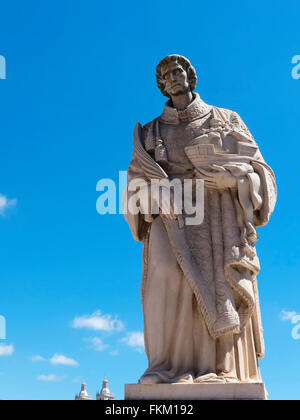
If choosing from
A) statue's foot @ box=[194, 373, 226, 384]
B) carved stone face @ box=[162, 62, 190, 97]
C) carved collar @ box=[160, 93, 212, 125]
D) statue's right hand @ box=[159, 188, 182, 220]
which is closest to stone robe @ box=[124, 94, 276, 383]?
statue's foot @ box=[194, 373, 226, 384]

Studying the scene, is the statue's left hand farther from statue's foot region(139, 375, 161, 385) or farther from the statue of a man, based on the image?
statue's foot region(139, 375, 161, 385)

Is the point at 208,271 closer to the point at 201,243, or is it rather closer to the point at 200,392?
the point at 201,243

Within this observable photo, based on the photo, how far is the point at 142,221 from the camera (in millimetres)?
7531

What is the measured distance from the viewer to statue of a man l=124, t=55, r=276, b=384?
21.3 feet

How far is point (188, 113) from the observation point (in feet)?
25.8

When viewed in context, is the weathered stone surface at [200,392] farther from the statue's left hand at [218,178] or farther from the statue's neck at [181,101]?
the statue's neck at [181,101]

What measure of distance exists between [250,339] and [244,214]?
1.65 metres

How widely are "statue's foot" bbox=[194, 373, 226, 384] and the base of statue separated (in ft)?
0.21

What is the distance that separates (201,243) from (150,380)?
1.90 m

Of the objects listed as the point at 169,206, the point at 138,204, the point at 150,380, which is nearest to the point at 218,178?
the point at 169,206

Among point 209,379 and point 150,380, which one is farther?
point 150,380

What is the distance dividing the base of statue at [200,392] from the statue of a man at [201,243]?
0.35 feet

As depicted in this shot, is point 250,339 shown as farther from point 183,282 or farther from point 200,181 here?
point 200,181
